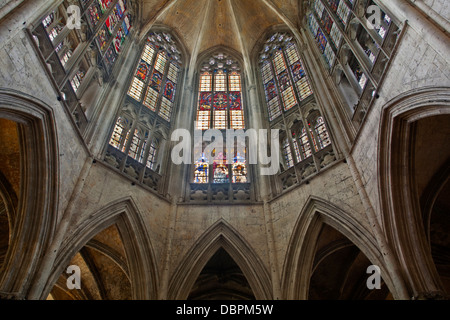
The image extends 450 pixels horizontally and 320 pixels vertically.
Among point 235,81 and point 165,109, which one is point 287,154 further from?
point 235,81

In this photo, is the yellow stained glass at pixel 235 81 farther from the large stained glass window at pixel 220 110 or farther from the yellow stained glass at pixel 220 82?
the yellow stained glass at pixel 220 82

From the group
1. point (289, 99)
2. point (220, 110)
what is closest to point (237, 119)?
point (220, 110)

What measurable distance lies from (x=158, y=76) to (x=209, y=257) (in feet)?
26.6

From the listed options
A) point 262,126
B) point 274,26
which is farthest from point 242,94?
point 274,26

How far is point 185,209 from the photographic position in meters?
10.1

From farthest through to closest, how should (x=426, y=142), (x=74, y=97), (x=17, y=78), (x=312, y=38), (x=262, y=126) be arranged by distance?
(x=312, y=38), (x=262, y=126), (x=74, y=97), (x=426, y=142), (x=17, y=78)

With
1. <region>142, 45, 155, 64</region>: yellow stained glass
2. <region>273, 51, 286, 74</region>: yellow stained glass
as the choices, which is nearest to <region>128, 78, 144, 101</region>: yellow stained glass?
<region>142, 45, 155, 64</region>: yellow stained glass

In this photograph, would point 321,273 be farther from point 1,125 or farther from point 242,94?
point 1,125

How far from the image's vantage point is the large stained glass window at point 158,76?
12.6 metres

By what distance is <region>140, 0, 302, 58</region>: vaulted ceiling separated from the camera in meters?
16.0

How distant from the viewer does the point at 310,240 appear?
871cm

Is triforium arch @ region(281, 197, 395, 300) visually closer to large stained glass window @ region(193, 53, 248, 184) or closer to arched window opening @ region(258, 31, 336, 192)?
arched window opening @ region(258, 31, 336, 192)

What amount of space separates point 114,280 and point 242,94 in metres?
8.82

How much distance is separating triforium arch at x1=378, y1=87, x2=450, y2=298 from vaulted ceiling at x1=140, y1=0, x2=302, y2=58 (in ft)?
33.2
